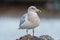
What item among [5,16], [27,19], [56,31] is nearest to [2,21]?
[5,16]

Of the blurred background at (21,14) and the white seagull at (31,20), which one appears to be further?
the blurred background at (21,14)

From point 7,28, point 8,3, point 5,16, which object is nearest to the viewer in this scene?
point 7,28

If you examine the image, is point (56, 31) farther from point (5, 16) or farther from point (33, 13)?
→ point (5, 16)

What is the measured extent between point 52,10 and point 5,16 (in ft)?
3.32

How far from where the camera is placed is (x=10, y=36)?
2117 millimetres

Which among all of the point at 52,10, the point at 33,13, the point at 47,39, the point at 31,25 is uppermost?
the point at 52,10

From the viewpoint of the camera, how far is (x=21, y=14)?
127 inches

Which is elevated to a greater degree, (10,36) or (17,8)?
(17,8)

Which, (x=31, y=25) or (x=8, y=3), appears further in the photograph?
(x=8, y=3)

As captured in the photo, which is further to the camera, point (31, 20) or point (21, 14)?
point (21, 14)

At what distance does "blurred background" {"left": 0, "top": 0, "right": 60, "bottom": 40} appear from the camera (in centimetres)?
222

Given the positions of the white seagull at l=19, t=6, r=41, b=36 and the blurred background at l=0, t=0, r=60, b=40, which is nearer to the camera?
the white seagull at l=19, t=6, r=41, b=36

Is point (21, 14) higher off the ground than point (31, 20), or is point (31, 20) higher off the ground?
point (21, 14)

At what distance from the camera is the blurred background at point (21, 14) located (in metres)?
2.22
